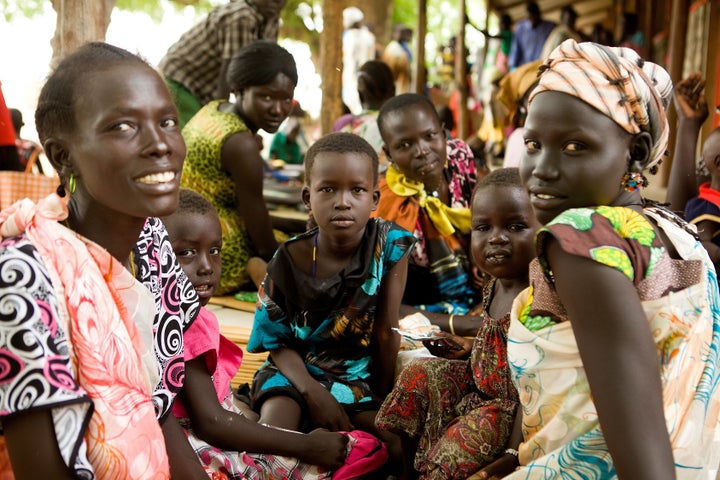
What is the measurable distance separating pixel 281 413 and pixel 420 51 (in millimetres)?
5343

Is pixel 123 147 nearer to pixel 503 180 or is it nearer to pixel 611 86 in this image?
pixel 611 86

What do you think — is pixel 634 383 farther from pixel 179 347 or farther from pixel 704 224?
pixel 704 224

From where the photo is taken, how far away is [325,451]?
2.14 metres

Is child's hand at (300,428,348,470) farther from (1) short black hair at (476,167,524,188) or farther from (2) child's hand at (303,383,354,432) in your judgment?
(1) short black hair at (476,167,524,188)

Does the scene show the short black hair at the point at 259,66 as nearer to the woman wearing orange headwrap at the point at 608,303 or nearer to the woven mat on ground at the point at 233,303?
the woven mat on ground at the point at 233,303

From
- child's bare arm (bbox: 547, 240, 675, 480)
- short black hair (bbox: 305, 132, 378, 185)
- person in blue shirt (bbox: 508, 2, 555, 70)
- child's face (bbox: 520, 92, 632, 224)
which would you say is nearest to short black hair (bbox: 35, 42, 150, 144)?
child's face (bbox: 520, 92, 632, 224)

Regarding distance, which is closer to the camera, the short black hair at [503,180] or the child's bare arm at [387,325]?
the short black hair at [503,180]

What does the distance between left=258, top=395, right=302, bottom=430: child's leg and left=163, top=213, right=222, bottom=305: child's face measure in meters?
0.40

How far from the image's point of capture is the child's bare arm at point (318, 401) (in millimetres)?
2346

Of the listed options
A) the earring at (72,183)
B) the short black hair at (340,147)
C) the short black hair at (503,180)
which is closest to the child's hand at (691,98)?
the short black hair at (503,180)

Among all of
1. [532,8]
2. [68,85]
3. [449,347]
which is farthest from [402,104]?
[532,8]

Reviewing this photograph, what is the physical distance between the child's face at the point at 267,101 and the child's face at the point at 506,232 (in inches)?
70.5

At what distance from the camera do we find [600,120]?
1.36 m

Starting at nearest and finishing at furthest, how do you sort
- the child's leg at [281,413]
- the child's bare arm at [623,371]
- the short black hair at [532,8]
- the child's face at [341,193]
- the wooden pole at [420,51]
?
the child's bare arm at [623,371], the child's leg at [281,413], the child's face at [341,193], the wooden pole at [420,51], the short black hair at [532,8]
